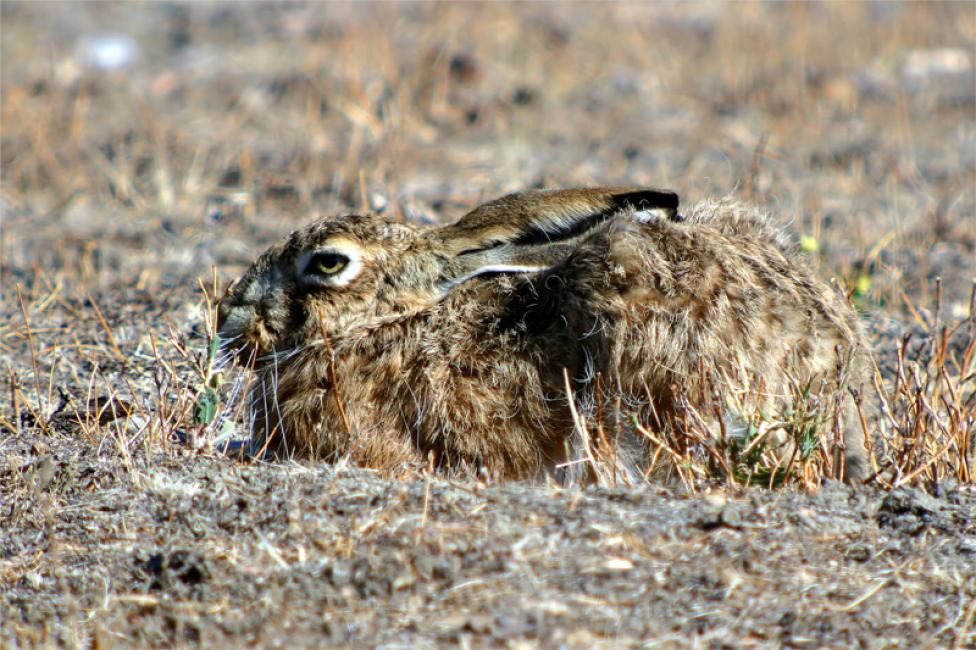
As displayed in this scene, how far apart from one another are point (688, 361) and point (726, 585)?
88cm

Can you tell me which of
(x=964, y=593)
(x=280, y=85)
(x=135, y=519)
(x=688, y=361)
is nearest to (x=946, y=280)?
(x=688, y=361)

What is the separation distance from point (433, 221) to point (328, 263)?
1428mm

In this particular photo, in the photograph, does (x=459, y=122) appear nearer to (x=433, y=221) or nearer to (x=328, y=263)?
(x=433, y=221)

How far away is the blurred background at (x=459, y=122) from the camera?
659 centimetres

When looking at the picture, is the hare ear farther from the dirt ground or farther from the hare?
the dirt ground

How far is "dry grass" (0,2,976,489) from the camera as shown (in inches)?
161

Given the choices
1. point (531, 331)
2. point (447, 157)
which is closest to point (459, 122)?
point (447, 157)

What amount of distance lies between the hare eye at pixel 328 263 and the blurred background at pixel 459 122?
149 centimetres

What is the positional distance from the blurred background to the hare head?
139 cm

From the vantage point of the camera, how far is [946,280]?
6.02m

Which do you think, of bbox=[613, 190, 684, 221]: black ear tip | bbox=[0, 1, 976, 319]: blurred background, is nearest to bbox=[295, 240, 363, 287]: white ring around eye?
bbox=[613, 190, 684, 221]: black ear tip

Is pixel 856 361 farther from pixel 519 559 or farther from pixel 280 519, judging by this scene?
pixel 280 519

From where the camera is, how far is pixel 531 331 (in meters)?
3.90

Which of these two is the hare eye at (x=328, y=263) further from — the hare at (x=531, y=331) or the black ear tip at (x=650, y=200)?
the black ear tip at (x=650, y=200)
